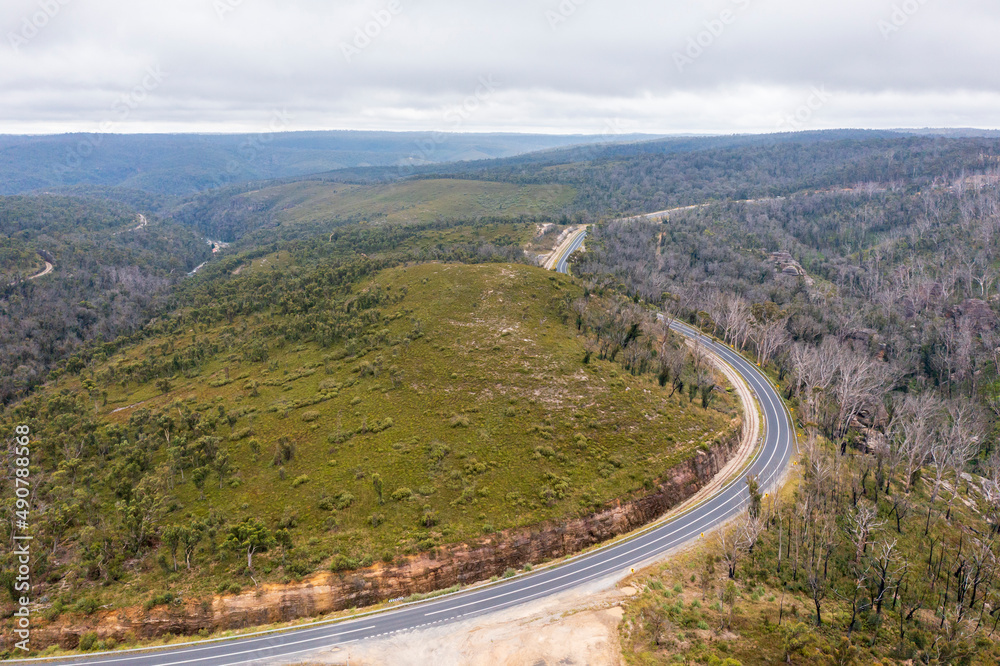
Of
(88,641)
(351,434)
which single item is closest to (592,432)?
(351,434)

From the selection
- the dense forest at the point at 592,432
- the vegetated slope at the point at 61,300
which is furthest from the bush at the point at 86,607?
the vegetated slope at the point at 61,300

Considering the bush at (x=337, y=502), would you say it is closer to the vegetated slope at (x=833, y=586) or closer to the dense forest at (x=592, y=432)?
the dense forest at (x=592, y=432)

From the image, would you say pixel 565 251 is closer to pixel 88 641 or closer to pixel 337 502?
pixel 337 502

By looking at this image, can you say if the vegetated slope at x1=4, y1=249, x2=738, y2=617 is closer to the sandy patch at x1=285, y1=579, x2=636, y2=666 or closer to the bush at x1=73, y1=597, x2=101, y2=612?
the bush at x1=73, y1=597, x2=101, y2=612

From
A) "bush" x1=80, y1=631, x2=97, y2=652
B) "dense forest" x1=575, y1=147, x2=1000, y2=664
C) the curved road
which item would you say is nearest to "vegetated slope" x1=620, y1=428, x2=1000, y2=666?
"dense forest" x1=575, y1=147, x2=1000, y2=664

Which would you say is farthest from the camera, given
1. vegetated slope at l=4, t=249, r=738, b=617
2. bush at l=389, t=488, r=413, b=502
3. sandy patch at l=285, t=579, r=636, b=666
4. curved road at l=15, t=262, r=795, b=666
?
bush at l=389, t=488, r=413, b=502

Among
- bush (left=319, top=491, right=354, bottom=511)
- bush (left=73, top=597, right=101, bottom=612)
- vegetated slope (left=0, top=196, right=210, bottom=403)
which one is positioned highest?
vegetated slope (left=0, top=196, right=210, bottom=403)

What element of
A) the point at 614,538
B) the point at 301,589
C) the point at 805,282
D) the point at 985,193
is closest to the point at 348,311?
the point at 301,589
